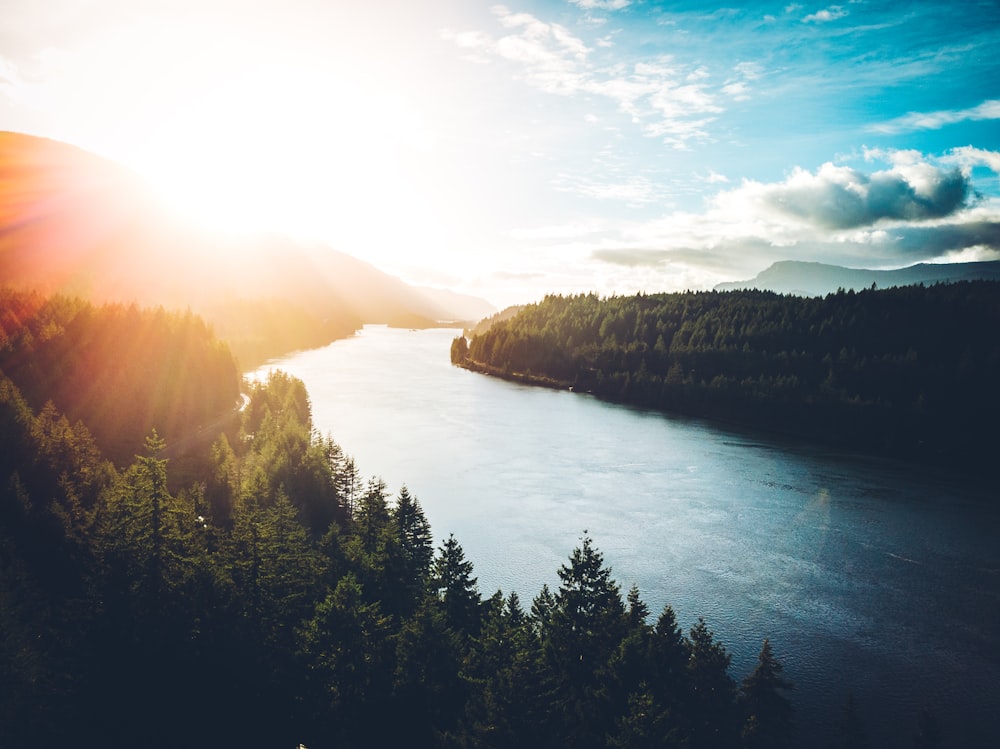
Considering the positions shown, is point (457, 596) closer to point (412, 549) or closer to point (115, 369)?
point (412, 549)

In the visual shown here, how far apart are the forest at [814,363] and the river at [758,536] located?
434 inches

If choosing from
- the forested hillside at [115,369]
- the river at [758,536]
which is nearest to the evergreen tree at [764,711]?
the river at [758,536]

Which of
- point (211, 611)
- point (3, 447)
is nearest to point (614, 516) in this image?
point (211, 611)

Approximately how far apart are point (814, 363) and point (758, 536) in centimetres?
7247

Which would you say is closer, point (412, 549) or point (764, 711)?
point (764, 711)

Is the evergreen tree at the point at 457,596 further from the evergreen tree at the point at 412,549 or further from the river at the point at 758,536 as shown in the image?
the river at the point at 758,536

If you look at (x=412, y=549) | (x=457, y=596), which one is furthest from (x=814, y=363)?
(x=457, y=596)

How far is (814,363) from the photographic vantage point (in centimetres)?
11181

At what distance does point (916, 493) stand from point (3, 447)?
8520cm

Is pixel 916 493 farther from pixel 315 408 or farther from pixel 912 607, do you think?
pixel 315 408

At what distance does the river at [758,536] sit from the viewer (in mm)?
32562

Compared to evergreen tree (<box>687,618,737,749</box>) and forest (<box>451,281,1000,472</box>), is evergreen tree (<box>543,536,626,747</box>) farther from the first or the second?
forest (<box>451,281,1000,472</box>)

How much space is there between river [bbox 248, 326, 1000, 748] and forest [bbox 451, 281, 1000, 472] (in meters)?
11.0

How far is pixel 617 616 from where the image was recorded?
25500 millimetres
